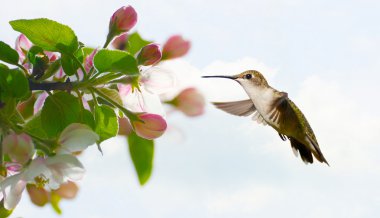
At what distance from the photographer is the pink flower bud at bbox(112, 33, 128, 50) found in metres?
1.33

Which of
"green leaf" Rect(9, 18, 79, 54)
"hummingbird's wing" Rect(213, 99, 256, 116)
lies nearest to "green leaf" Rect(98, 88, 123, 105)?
"green leaf" Rect(9, 18, 79, 54)

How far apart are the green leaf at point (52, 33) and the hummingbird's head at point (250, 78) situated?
1.01m

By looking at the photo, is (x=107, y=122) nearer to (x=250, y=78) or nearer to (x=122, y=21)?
(x=122, y=21)

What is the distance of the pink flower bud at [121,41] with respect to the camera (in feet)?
4.37

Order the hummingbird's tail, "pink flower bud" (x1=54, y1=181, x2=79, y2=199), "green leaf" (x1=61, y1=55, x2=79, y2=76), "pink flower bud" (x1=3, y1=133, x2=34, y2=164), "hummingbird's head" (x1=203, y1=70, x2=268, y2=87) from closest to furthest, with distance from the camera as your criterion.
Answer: "pink flower bud" (x1=3, y1=133, x2=34, y2=164), "green leaf" (x1=61, y1=55, x2=79, y2=76), "pink flower bud" (x1=54, y1=181, x2=79, y2=199), "hummingbird's head" (x1=203, y1=70, x2=268, y2=87), the hummingbird's tail

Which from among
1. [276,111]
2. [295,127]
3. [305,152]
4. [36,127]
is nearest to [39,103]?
[36,127]

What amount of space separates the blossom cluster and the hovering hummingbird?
797 mm

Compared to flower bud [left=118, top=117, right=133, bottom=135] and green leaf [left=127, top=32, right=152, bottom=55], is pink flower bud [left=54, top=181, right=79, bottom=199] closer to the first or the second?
flower bud [left=118, top=117, right=133, bottom=135]

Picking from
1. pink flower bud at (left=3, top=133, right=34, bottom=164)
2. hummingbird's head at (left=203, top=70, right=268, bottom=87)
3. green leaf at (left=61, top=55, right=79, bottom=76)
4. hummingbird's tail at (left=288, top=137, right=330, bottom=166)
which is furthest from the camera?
hummingbird's tail at (left=288, top=137, right=330, bottom=166)

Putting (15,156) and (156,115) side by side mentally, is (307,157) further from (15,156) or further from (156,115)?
(15,156)

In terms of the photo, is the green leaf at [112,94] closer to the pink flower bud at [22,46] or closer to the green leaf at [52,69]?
the green leaf at [52,69]

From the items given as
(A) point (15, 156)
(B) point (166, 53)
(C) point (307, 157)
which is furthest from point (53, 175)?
(C) point (307, 157)

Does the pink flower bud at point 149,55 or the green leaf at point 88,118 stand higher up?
the pink flower bud at point 149,55

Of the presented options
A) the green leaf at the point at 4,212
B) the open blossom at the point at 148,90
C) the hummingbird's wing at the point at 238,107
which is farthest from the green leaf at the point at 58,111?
the hummingbird's wing at the point at 238,107
